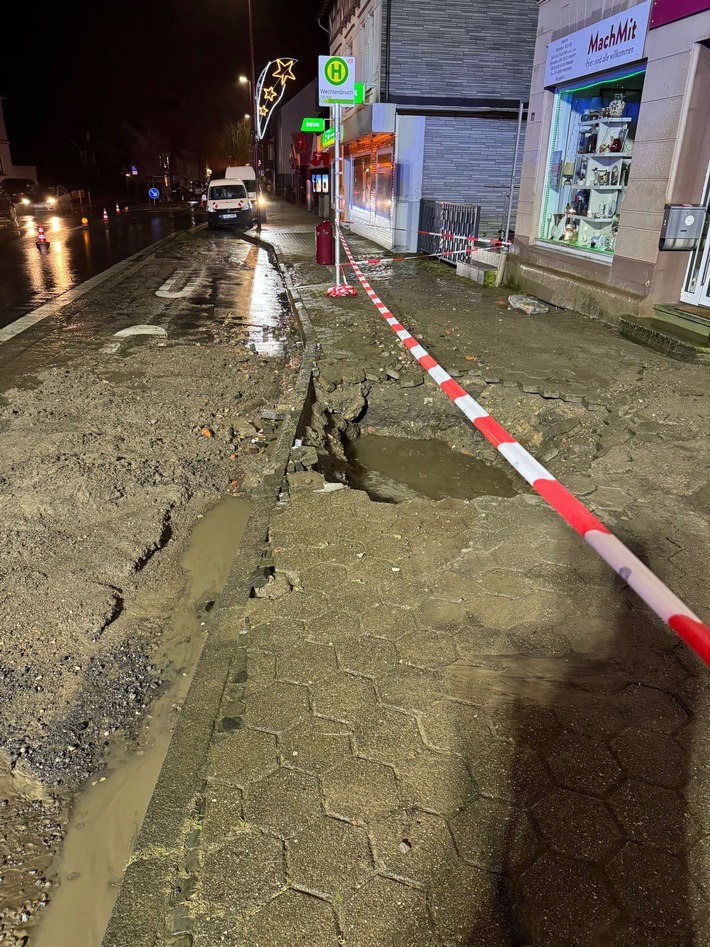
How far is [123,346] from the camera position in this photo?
8742 millimetres

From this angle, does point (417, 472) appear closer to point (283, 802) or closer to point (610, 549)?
point (610, 549)

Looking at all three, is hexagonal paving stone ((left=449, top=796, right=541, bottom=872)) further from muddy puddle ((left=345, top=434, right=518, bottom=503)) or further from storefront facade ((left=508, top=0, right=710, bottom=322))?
storefront facade ((left=508, top=0, right=710, bottom=322))

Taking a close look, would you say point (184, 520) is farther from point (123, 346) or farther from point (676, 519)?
point (123, 346)

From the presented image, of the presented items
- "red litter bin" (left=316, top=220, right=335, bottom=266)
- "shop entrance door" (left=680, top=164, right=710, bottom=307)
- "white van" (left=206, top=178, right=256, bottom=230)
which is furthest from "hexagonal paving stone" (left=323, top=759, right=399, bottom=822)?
"white van" (left=206, top=178, right=256, bottom=230)

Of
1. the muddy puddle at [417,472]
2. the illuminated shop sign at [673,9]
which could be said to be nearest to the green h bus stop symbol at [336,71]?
the illuminated shop sign at [673,9]

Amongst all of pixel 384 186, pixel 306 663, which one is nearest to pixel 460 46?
pixel 384 186

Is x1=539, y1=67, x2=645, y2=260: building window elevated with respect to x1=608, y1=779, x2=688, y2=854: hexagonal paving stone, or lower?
elevated

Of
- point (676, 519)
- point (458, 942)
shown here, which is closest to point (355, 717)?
point (458, 942)

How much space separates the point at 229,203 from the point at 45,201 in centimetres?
1574

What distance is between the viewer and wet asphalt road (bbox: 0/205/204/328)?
12845mm

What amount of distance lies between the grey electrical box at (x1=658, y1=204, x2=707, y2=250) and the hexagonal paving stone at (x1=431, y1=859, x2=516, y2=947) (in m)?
8.53

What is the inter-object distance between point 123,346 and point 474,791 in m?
8.12

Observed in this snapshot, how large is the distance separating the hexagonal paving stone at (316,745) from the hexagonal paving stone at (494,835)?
0.50 meters

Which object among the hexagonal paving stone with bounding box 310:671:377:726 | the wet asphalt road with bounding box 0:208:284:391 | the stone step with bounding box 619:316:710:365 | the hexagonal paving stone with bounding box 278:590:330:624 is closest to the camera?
the hexagonal paving stone with bounding box 310:671:377:726
